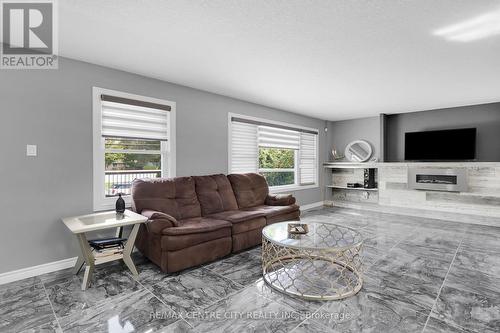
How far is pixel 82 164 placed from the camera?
306cm

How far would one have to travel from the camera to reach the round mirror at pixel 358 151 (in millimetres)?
6590

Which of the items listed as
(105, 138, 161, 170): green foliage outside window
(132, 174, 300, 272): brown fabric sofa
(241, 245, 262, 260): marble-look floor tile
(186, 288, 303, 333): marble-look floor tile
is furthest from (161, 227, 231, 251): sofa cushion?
(105, 138, 161, 170): green foliage outside window

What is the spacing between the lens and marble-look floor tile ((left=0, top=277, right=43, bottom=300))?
2.36 meters

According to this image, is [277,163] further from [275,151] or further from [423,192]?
[423,192]

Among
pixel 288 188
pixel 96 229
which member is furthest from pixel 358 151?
pixel 96 229

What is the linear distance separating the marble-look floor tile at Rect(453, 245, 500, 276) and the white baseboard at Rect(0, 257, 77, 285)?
177 inches

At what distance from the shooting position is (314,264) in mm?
2975

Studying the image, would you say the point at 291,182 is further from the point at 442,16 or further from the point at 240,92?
the point at 442,16

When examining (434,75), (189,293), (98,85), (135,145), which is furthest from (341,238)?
(98,85)

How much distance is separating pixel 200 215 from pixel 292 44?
2.46 metres

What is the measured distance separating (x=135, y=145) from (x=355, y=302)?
3216 mm

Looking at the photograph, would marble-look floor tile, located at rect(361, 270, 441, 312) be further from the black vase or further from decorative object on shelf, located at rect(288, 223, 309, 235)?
the black vase

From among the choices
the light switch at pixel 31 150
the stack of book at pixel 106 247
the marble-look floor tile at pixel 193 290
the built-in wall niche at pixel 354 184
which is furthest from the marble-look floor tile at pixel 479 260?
the light switch at pixel 31 150

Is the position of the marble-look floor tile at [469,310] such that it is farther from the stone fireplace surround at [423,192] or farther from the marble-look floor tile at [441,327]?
the stone fireplace surround at [423,192]
